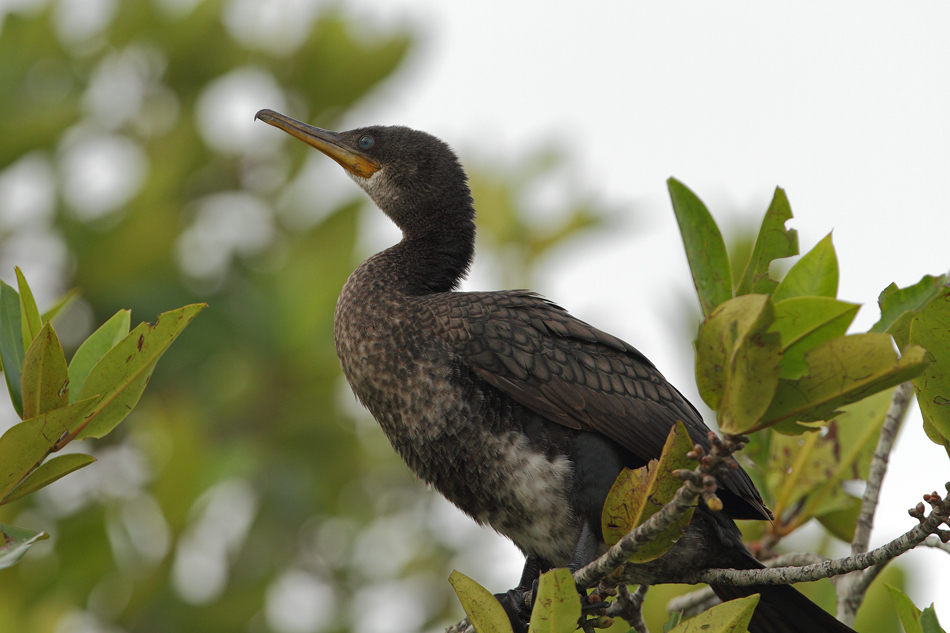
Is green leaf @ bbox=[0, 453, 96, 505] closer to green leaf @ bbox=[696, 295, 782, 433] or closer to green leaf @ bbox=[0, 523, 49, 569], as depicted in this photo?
green leaf @ bbox=[0, 523, 49, 569]

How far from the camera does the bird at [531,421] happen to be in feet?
8.64

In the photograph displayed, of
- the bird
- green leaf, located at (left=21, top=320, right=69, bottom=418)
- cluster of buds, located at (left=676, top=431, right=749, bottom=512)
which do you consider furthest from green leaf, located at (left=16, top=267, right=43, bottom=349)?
cluster of buds, located at (left=676, top=431, right=749, bottom=512)

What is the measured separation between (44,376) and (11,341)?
204 mm

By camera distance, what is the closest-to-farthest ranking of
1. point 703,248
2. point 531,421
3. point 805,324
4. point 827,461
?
point 805,324
point 703,248
point 531,421
point 827,461

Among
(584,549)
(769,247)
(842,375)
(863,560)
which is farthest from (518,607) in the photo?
(842,375)

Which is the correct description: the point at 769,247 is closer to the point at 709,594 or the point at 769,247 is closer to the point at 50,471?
the point at 709,594

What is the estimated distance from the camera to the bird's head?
358cm

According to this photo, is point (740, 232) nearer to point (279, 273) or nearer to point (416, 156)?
point (416, 156)

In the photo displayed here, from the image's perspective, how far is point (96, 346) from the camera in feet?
7.34

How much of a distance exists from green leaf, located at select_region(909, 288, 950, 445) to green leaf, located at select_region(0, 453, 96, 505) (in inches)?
65.5

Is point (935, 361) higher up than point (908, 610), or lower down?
higher up

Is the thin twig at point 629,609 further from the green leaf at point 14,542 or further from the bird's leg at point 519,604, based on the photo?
the green leaf at point 14,542

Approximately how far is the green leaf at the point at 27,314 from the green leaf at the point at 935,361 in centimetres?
182

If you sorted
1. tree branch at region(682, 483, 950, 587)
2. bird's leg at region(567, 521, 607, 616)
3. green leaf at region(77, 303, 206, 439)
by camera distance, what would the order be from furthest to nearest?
bird's leg at region(567, 521, 607, 616), green leaf at region(77, 303, 206, 439), tree branch at region(682, 483, 950, 587)
